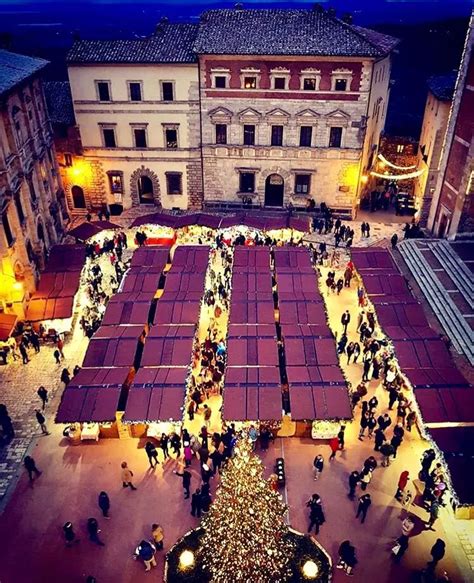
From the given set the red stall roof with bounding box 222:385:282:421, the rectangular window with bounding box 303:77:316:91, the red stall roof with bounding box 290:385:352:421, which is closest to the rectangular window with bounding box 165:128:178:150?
the rectangular window with bounding box 303:77:316:91

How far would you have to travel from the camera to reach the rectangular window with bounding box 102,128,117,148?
3628cm

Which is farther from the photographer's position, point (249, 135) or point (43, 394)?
point (249, 135)

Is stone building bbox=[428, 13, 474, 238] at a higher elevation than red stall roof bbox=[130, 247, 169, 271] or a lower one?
higher

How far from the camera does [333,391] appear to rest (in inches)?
737

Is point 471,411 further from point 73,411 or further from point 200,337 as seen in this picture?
point 73,411

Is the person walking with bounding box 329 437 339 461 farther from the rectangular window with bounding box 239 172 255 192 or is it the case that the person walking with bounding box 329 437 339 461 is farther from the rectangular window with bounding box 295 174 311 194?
the rectangular window with bounding box 239 172 255 192

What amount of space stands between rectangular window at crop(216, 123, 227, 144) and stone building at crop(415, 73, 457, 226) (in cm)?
1521

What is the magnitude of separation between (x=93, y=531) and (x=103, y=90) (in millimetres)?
30182

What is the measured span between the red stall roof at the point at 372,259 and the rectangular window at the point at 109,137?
66.6 ft

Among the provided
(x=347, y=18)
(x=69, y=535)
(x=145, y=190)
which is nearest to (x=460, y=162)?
(x=347, y=18)

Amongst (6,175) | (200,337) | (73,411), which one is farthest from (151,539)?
(6,175)

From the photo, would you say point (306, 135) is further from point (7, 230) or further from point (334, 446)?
point (334, 446)

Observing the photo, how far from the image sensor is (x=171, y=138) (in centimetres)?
3641

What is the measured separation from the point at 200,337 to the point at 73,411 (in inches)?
318
